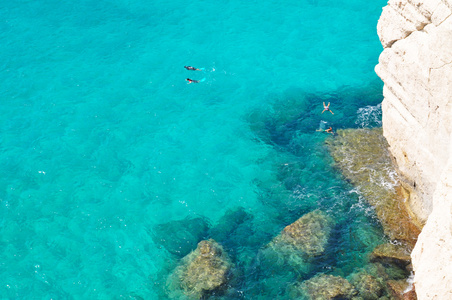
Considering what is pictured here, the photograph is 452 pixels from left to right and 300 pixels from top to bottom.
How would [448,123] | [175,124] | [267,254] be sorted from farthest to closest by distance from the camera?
[175,124], [267,254], [448,123]

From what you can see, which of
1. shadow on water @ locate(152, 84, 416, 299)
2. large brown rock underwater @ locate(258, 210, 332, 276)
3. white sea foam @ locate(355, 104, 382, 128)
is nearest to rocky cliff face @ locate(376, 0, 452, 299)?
shadow on water @ locate(152, 84, 416, 299)

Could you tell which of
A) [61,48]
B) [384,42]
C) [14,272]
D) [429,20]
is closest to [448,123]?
[429,20]

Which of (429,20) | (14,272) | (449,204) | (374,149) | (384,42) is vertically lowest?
(14,272)

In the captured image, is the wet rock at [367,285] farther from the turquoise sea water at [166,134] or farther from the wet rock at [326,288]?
the turquoise sea water at [166,134]

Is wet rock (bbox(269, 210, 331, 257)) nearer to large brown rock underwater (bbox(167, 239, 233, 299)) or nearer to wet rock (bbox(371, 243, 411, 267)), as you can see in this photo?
wet rock (bbox(371, 243, 411, 267))

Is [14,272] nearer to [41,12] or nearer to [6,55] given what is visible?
[6,55]

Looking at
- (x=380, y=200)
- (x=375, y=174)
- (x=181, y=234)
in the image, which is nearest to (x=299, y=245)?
(x=380, y=200)

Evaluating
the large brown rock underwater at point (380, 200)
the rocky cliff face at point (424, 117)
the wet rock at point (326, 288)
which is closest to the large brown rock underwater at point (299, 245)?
the wet rock at point (326, 288)

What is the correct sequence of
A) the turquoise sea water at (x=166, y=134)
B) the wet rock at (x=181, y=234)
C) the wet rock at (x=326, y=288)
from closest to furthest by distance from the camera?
the wet rock at (x=326, y=288)
the turquoise sea water at (x=166, y=134)
the wet rock at (x=181, y=234)
